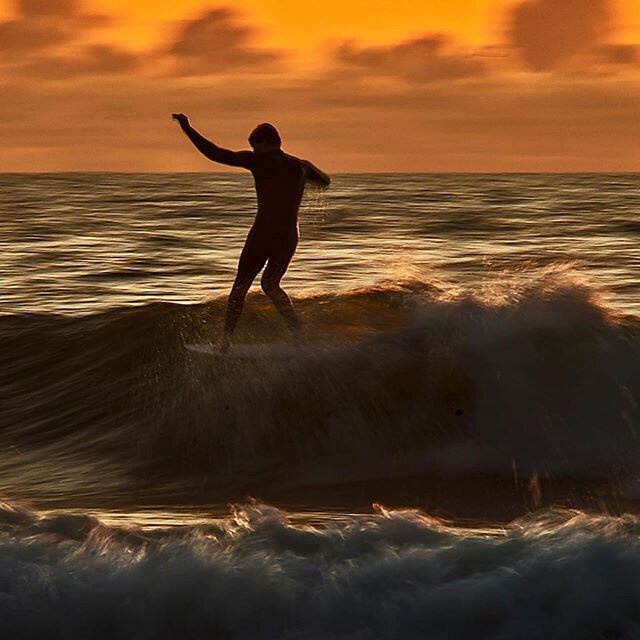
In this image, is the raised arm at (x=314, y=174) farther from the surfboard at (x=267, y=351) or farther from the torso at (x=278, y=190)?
the surfboard at (x=267, y=351)

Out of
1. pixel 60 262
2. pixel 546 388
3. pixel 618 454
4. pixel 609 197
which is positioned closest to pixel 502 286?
pixel 546 388

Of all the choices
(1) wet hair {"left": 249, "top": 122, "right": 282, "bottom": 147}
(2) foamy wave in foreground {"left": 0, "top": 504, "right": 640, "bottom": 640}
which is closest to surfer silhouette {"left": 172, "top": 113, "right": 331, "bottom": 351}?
(1) wet hair {"left": 249, "top": 122, "right": 282, "bottom": 147}

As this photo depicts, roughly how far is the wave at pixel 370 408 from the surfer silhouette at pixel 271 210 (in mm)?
562

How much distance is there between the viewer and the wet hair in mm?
9164

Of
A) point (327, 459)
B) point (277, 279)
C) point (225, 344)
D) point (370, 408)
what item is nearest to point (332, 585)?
point (327, 459)

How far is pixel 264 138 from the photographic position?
30.1ft

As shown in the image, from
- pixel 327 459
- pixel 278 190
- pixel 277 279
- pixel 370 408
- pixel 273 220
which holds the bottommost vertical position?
pixel 327 459

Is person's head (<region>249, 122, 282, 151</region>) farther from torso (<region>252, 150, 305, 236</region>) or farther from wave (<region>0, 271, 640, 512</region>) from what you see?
wave (<region>0, 271, 640, 512</region>)

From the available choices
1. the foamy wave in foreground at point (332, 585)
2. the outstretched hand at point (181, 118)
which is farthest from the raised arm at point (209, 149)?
the foamy wave in foreground at point (332, 585)

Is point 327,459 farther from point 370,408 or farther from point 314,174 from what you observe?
point 314,174

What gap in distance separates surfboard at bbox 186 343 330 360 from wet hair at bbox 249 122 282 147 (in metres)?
1.61

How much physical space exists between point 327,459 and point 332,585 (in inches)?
118

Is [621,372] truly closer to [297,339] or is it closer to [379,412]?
[379,412]

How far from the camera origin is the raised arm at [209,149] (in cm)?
869
